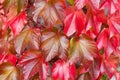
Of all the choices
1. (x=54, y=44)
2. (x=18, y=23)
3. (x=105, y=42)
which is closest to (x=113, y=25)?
(x=105, y=42)

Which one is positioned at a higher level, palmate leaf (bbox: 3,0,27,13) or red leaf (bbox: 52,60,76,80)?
palmate leaf (bbox: 3,0,27,13)

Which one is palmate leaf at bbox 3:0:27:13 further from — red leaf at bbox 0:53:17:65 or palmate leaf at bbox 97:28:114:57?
palmate leaf at bbox 97:28:114:57

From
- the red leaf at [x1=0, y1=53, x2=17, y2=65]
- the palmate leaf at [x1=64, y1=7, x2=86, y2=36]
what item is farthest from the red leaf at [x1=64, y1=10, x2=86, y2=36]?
the red leaf at [x1=0, y1=53, x2=17, y2=65]

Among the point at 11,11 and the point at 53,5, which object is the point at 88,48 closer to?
the point at 53,5

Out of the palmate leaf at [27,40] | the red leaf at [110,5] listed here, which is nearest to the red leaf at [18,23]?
the palmate leaf at [27,40]

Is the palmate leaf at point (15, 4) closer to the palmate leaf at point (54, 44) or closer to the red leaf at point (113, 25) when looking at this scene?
the palmate leaf at point (54, 44)

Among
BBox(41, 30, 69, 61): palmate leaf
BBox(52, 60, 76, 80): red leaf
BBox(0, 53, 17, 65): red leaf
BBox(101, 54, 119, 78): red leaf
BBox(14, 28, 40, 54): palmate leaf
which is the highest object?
BBox(14, 28, 40, 54): palmate leaf
